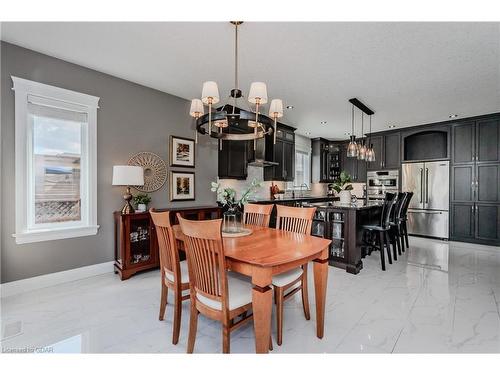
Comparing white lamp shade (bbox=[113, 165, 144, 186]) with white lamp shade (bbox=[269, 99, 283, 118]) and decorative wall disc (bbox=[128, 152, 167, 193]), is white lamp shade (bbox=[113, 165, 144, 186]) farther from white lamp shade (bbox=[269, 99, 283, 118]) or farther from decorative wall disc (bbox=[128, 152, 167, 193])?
white lamp shade (bbox=[269, 99, 283, 118])

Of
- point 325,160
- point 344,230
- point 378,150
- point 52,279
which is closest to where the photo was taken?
point 52,279

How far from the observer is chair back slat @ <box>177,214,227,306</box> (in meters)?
1.42

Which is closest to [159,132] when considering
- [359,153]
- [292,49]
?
[292,49]

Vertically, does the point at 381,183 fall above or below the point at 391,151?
below

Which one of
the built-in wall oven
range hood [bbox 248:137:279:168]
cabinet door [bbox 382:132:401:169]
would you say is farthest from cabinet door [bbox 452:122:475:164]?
range hood [bbox 248:137:279:168]

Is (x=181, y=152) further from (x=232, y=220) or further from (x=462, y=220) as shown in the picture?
(x=462, y=220)

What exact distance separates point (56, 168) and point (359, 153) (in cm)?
425

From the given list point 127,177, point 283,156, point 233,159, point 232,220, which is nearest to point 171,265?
point 232,220

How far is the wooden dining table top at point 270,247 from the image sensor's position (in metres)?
1.52

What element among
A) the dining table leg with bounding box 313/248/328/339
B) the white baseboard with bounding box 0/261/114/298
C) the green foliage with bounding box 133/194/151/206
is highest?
the green foliage with bounding box 133/194/151/206

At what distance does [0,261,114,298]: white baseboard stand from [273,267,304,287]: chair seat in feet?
8.32

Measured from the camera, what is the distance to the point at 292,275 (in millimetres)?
1983

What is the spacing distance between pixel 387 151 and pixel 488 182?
1987 mm

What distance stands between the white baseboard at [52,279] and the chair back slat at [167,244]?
5.83 ft
